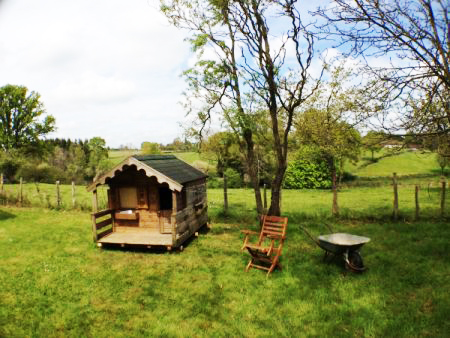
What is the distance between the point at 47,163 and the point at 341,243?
49.2 m

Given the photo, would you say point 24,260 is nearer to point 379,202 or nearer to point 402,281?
point 402,281

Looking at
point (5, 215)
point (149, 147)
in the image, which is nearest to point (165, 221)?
point (5, 215)

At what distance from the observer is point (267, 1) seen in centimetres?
1173

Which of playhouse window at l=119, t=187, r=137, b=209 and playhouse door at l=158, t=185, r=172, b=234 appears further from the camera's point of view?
playhouse window at l=119, t=187, r=137, b=209

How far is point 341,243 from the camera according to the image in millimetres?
8172

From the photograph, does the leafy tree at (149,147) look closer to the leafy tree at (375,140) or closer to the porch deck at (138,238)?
the porch deck at (138,238)

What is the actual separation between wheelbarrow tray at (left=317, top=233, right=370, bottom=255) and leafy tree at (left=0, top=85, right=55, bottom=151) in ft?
133

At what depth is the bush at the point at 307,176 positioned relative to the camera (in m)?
29.1

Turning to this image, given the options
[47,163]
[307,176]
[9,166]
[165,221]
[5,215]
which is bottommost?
[5,215]

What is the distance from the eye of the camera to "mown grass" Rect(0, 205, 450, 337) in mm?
6047

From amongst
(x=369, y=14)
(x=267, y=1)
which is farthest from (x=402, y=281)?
(x=267, y=1)

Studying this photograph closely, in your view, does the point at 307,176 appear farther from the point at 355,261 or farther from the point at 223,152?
the point at 355,261

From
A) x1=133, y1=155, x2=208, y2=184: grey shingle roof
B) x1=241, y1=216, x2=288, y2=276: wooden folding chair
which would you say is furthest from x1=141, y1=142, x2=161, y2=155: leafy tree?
x1=241, y1=216, x2=288, y2=276: wooden folding chair

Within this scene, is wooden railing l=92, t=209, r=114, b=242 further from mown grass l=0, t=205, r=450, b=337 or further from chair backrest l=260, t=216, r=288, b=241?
chair backrest l=260, t=216, r=288, b=241
